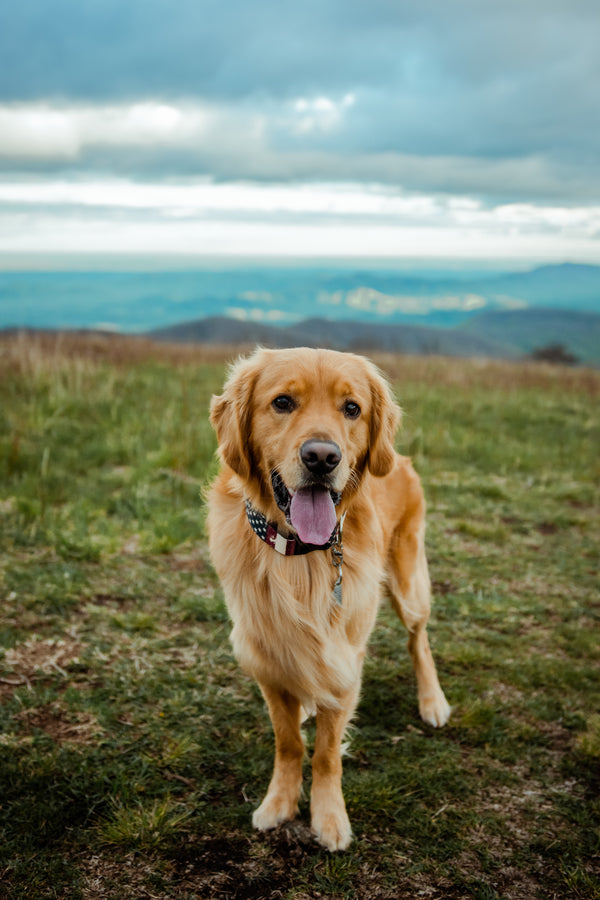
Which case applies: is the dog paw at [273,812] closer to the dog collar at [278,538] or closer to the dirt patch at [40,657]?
the dog collar at [278,538]

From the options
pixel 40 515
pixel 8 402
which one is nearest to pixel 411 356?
pixel 8 402

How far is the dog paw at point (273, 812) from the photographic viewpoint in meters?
2.34

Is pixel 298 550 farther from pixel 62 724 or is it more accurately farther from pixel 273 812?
pixel 62 724

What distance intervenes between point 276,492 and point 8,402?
599cm

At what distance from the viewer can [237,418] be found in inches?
96.8

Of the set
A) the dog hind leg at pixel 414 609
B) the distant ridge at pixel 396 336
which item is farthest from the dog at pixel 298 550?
the distant ridge at pixel 396 336

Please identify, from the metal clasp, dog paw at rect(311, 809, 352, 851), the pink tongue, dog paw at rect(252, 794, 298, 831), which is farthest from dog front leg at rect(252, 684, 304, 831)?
the pink tongue

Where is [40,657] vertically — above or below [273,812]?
above

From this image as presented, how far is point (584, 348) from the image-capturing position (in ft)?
587

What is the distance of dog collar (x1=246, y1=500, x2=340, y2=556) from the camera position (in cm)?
230

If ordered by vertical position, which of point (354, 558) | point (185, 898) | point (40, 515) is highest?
point (354, 558)

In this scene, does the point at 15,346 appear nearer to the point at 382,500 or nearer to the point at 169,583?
the point at 169,583

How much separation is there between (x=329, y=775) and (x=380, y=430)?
1.28m

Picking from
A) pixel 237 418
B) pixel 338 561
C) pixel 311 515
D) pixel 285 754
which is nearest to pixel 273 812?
pixel 285 754
